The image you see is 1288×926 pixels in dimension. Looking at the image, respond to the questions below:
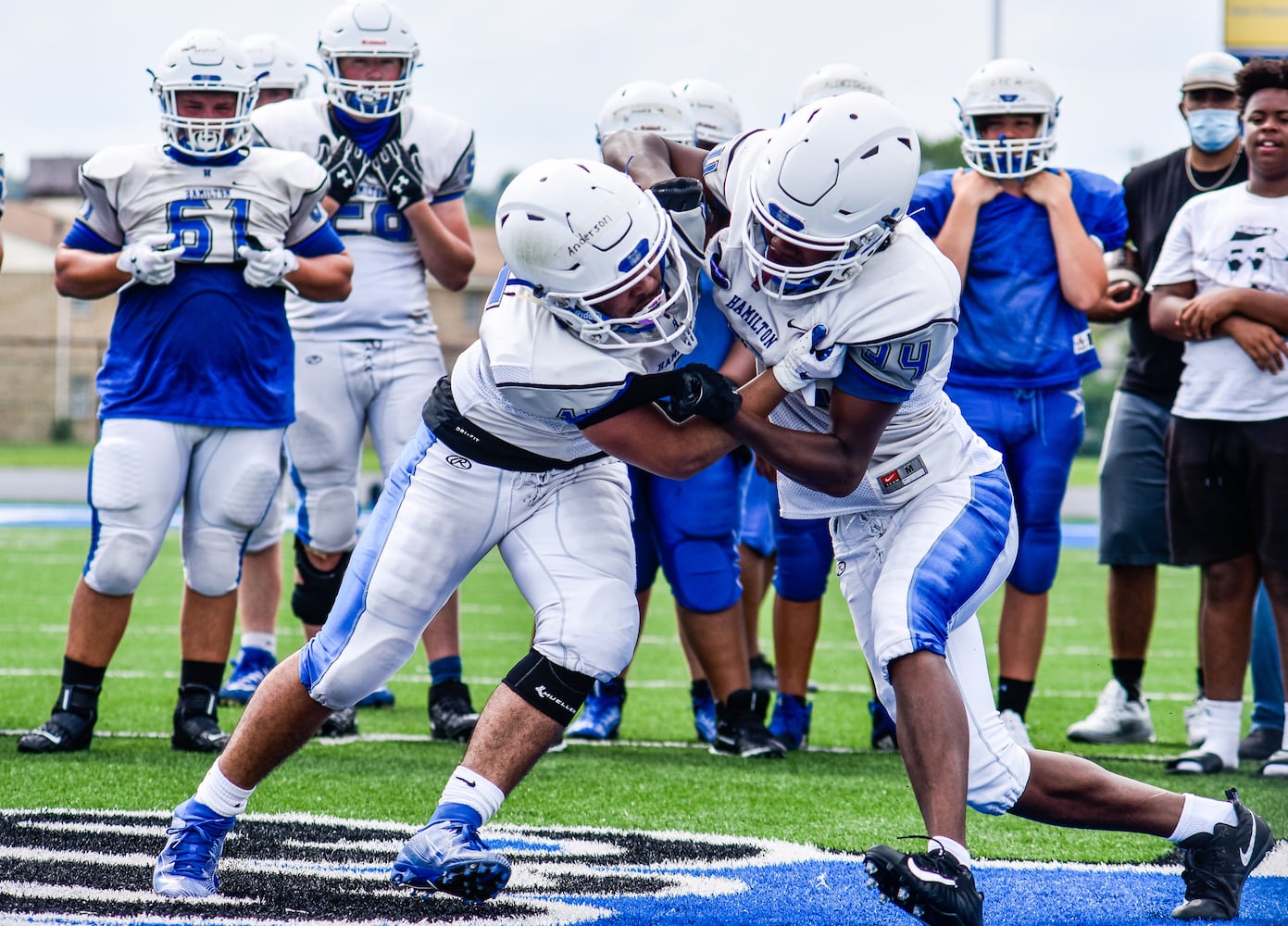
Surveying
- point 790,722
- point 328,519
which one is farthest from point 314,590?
point 790,722

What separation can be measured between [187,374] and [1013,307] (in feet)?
8.08

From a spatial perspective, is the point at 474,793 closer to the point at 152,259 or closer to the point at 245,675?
the point at 152,259

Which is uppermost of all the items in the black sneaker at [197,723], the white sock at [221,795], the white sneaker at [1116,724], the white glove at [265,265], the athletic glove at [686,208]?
the athletic glove at [686,208]

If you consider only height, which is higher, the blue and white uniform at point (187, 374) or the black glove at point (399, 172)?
the black glove at point (399, 172)

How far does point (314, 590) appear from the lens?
5.19 m

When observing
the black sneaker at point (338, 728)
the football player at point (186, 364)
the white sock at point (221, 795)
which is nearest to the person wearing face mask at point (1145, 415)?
the black sneaker at point (338, 728)

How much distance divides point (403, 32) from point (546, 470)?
2.36m

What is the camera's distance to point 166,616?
8352 millimetres

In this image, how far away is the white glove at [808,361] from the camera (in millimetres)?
3127

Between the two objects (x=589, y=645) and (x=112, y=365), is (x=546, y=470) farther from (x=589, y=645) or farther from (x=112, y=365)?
A: (x=112, y=365)

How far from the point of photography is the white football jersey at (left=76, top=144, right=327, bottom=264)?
461 cm

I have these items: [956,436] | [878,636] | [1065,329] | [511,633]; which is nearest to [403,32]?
[1065,329]

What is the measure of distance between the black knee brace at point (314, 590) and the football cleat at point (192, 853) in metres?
1.94

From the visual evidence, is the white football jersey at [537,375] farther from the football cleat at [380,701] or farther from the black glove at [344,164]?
the football cleat at [380,701]
